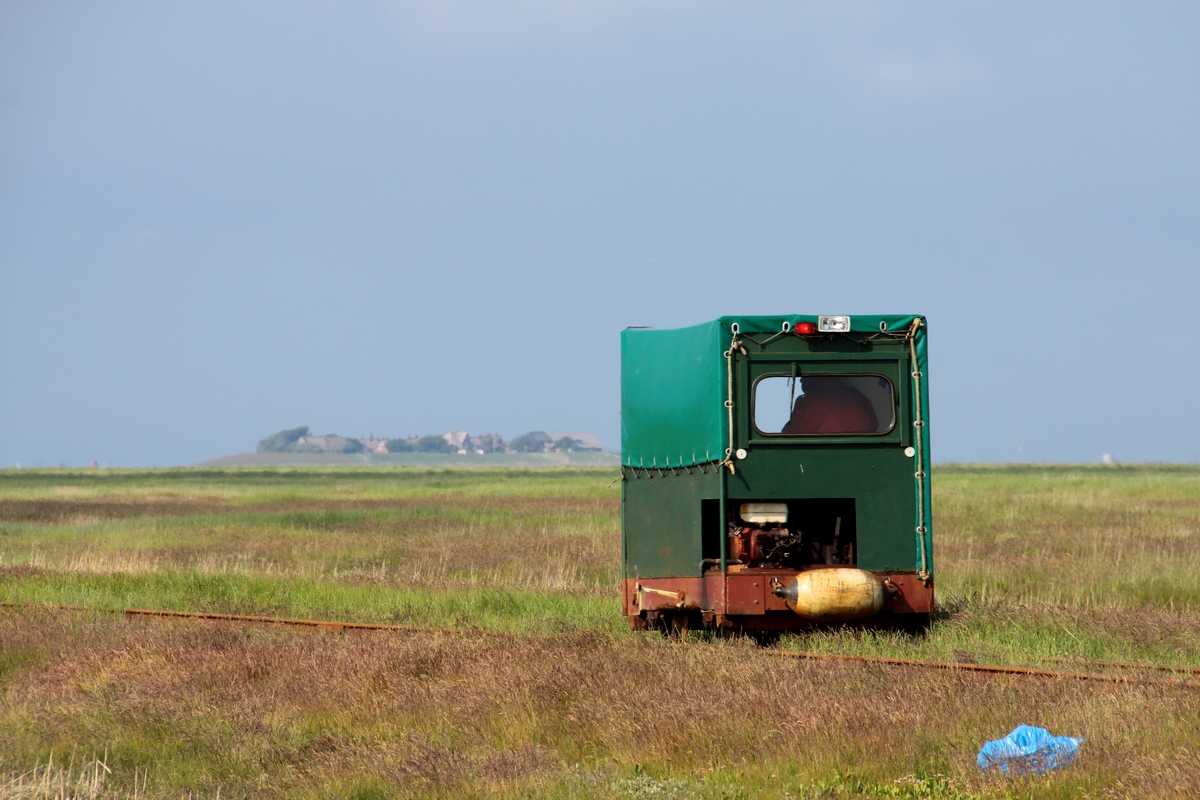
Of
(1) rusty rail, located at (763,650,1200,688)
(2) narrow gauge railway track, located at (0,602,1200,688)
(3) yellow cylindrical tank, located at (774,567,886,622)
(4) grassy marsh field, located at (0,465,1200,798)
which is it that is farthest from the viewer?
(3) yellow cylindrical tank, located at (774,567,886,622)

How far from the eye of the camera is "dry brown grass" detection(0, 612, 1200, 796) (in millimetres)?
6645

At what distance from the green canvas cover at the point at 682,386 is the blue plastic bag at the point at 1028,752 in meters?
3.99

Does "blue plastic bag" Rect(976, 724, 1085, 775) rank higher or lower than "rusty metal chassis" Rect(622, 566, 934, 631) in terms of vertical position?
lower

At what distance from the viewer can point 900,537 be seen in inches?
408

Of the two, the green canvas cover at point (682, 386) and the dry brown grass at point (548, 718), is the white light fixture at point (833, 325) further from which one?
the dry brown grass at point (548, 718)

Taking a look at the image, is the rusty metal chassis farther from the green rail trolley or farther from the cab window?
the cab window

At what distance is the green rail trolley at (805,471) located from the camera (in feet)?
33.5

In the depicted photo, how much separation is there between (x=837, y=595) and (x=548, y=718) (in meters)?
3.00

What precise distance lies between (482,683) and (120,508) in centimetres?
3989

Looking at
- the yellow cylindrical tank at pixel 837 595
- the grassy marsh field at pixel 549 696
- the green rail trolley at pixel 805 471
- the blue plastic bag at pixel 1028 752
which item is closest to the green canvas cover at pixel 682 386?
the green rail trolley at pixel 805 471

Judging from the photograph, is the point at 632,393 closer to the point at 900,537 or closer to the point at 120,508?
the point at 900,537

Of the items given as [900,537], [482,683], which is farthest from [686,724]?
[900,537]

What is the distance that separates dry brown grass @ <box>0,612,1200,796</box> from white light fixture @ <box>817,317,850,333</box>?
110 inches

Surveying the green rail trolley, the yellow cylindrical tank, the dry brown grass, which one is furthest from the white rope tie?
the dry brown grass
